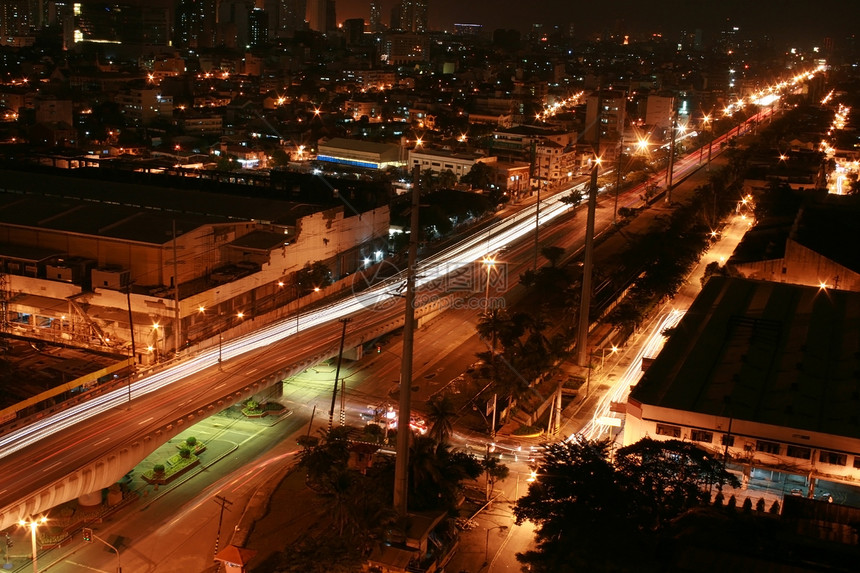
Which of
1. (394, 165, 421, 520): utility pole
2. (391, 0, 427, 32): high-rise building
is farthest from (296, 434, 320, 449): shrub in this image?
(391, 0, 427, 32): high-rise building

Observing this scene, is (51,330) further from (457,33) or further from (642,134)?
(457,33)

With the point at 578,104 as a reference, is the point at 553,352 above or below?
below

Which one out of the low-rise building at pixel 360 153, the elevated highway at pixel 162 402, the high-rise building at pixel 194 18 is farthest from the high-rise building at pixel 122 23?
the elevated highway at pixel 162 402

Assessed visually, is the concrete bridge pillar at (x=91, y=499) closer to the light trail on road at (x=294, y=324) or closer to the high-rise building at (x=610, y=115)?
the light trail on road at (x=294, y=324)

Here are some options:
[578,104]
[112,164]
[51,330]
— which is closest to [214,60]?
[578,104]

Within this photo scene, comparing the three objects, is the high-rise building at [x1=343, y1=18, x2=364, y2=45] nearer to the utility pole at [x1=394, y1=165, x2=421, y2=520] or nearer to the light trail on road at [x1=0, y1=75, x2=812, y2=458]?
the light trail on road at [x1=0, y1=75, x2=812, y2=458]

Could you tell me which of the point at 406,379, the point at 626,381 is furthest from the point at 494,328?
the point at 406,379

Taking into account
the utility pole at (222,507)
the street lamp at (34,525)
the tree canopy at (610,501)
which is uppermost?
the tree canopy at (610,501)
